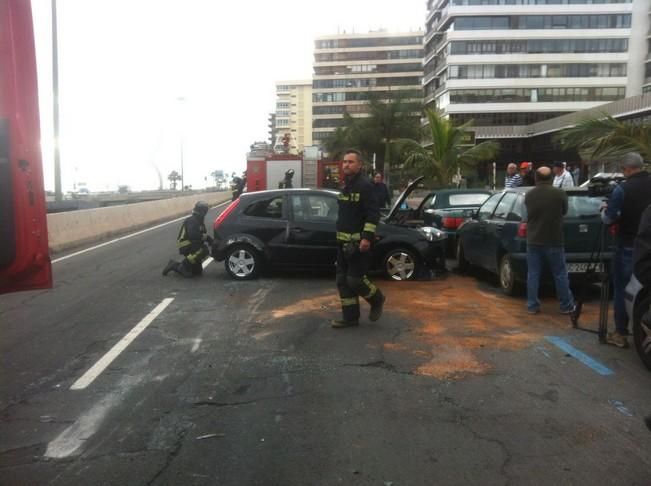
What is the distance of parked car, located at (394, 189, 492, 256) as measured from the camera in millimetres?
12438

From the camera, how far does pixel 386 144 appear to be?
51000 mm

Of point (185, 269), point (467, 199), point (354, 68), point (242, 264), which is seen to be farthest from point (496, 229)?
point (354, 68)

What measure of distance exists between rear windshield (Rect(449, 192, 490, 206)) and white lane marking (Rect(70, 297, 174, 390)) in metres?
7.27

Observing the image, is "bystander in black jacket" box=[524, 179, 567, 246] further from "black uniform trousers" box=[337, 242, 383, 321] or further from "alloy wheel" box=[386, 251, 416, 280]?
"alloy wheel" box=[386, 251, 416, 280]

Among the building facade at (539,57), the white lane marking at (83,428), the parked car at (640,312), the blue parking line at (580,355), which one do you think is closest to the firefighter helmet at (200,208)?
the white lane marking at (83,428)

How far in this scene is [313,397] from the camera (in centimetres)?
468

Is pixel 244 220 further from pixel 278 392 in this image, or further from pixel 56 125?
pixel 56 125

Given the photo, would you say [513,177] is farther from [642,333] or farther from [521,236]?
[642,333]

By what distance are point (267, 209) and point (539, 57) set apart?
72887 mm

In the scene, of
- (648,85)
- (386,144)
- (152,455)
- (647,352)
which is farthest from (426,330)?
(648,85)

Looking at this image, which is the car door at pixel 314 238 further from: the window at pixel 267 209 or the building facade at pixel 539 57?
the building facade at pixel 539 57

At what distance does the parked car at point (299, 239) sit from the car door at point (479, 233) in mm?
449

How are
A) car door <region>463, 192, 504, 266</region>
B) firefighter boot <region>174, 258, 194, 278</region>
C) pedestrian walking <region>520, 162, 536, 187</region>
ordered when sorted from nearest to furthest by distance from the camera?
car door <region>463, 192, 504, 266</region>
firefighter boot <region>174, 258, 194, 278</region>
pedestrian walking <region>520, 162, 536, 187</region>

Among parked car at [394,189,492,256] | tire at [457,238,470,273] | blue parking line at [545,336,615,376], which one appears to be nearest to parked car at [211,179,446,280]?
Result: tire at [457,238,470,273]
